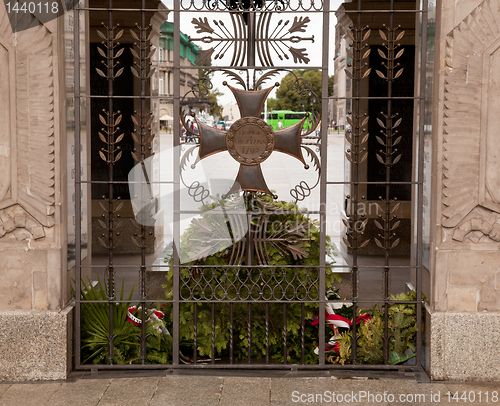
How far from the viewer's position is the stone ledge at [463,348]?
4.67m

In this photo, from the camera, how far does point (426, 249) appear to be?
4895 mm

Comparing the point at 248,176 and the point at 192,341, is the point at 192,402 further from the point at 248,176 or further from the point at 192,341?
the point at 248,176

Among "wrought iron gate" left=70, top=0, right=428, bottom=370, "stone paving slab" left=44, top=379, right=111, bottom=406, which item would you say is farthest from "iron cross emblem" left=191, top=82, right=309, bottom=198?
"stone paving slab" left=44, top=379, right=111, bottom=406

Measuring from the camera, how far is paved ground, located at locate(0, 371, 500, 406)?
14.3ft

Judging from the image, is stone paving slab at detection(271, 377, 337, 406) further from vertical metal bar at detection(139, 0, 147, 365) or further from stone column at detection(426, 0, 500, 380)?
vertical metal bar at detection(139, 0, 147, 365)

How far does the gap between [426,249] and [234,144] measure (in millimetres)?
1925

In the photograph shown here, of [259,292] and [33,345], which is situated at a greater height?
[259,292]

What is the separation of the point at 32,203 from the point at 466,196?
3.65 m

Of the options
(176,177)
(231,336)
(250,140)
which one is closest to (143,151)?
(176,177)

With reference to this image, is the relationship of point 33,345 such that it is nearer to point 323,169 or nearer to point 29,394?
point 29,394

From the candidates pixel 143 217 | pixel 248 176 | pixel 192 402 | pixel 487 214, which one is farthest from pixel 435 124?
pixel 192 402

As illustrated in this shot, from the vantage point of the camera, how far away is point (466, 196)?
15.2 feet

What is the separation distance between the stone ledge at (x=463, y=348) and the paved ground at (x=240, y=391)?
105 millimetres

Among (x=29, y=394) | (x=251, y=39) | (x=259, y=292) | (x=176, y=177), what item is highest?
(x=251, y=39)
